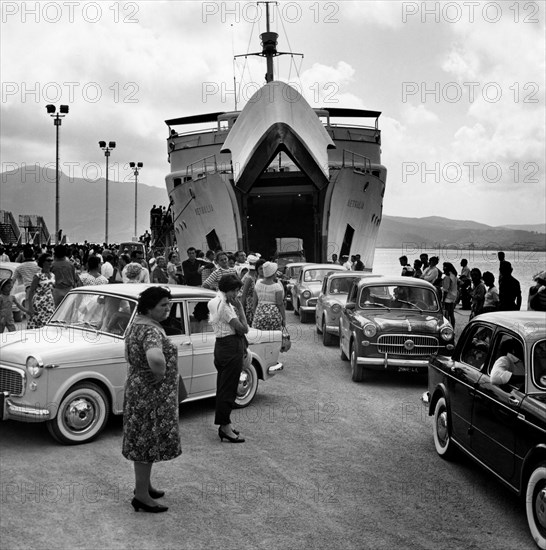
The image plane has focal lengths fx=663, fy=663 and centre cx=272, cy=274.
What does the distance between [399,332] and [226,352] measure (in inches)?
144

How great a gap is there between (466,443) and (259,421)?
2440mm

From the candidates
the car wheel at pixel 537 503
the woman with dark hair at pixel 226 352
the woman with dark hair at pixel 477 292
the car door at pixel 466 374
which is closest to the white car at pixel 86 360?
the woman with dark hair at pixel 226 352

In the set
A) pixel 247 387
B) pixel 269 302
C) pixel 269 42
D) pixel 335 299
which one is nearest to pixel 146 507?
pixel 247 387

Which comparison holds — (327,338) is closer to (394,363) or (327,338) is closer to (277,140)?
(394,363)

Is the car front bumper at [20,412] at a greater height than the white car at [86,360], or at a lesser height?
lesser

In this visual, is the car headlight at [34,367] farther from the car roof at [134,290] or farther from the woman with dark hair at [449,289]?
the woman with dark hair at [449,289]

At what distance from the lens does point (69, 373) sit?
5.96m

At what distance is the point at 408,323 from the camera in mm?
9242

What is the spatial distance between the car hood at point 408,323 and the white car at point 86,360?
2580 mm

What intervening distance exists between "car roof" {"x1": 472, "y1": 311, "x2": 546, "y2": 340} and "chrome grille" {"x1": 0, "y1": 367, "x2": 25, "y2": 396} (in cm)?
403

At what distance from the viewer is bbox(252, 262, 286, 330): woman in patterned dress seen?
9477 mm

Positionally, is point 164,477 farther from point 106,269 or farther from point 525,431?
point 106,269

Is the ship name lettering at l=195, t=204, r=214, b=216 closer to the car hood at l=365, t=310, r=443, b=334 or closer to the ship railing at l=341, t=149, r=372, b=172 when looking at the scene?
the ship railing at l=341, t=149, r=372, b=172

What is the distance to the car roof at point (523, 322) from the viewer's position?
188 inches
